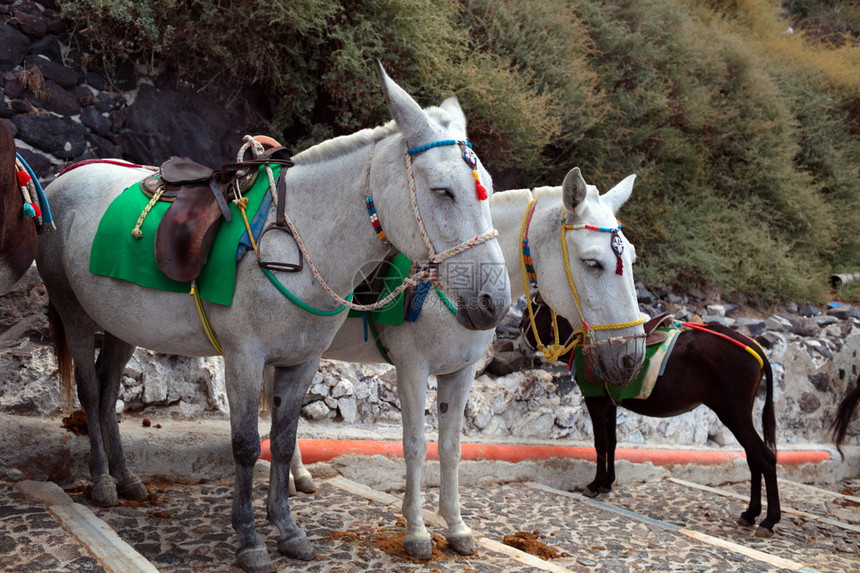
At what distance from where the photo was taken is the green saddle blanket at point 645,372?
4949 millimetres

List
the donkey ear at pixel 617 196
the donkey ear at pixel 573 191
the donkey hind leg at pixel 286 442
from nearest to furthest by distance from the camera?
1. the donkey hind leg at pixel 286 442
2. the donkey ear at pixel 573 191
3. the donkey ear at pixel 617 196

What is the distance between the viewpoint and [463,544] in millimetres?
3471

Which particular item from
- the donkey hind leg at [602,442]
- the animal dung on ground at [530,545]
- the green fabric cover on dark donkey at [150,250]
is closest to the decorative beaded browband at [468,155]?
the green fabric cover on dark donkey at [150,250]

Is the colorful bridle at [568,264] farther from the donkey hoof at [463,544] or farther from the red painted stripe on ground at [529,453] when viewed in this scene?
the red painted stripe on ground at [529,453]

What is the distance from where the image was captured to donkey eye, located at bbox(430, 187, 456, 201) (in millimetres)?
2517

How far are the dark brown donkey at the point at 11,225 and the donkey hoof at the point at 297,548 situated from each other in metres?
1.71

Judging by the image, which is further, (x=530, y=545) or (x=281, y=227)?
(x=530, y=545)

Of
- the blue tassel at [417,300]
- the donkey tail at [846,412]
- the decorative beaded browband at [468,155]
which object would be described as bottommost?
the donkey tail at [846,412]

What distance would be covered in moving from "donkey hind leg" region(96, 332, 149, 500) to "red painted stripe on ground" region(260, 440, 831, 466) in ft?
3.10

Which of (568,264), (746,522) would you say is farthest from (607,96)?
(568,264)

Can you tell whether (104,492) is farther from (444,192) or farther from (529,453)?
(529,453)

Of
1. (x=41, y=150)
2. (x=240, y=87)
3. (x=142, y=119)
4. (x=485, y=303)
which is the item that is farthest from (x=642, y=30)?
(x=485, y=303)

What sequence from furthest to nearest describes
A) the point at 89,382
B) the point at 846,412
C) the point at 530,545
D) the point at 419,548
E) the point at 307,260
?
the point at 846,412 → the point at 530,545 → the point at 89,382 → the point at 419,548 → the point at 307,260

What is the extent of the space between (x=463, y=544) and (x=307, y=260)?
1.78m
